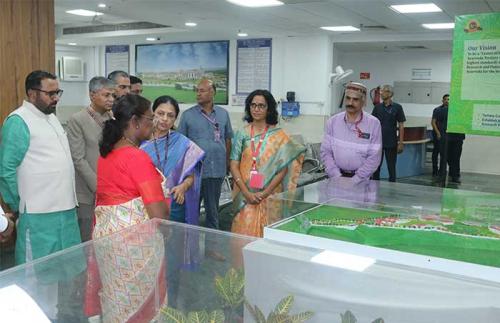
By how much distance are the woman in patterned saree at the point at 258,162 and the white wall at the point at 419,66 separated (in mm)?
8172

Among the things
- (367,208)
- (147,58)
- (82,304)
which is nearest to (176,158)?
(367,208)

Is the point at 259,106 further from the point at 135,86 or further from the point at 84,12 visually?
the point at 84,12

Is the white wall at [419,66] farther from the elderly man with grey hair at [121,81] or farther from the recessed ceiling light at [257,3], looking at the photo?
the elderly man with grey hair at [121,81]

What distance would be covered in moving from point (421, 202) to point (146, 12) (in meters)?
5.93

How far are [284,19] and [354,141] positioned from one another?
14.7ft

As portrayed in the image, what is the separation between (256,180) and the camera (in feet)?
10.8

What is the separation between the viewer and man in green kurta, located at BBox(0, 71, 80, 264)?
8.91 feet

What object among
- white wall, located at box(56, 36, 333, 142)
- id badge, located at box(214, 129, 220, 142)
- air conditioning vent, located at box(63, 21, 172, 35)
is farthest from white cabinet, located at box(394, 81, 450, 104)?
id badge, located at box(214, 129, 220, 142)

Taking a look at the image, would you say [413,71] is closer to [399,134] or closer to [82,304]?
[399,134]

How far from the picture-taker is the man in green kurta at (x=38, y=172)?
272cm

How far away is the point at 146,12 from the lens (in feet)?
23.8

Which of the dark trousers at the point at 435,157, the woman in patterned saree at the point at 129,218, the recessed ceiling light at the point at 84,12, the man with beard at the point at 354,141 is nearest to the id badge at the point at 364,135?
the man with beard at the point at 354,141

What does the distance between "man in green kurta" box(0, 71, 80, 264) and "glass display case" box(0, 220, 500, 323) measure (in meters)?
1.16

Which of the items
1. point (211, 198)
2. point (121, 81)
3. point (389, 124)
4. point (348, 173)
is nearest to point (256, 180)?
point (348, 173)
